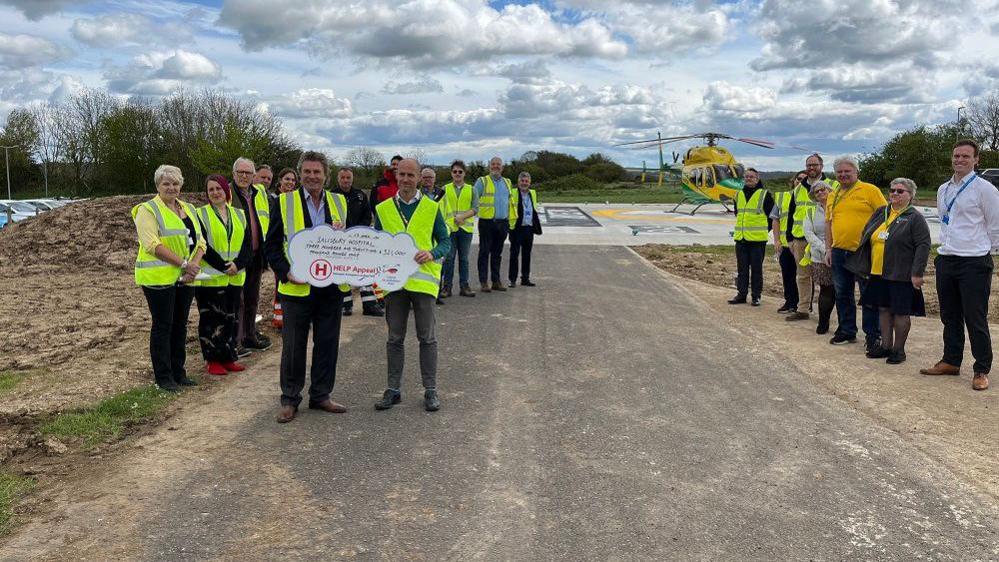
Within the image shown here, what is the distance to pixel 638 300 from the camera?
11.3 metres

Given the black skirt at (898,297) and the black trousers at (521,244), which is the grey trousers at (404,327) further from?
the black trousers at (521,244)

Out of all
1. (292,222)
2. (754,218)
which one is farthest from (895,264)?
(292,222)

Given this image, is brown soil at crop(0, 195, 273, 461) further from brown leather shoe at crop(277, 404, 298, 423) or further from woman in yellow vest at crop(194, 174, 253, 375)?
brown leather shoe at crop(277, 404, 298, 423)

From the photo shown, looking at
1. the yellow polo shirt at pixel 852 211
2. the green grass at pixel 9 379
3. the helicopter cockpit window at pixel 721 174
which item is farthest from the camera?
the helicopter cockpit window at pixel 721 174

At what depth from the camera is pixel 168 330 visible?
6.29 metres

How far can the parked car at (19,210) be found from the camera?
82.5 feet

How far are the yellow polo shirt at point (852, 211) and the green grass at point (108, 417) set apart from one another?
6991 mm

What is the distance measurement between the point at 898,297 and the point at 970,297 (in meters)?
0.82

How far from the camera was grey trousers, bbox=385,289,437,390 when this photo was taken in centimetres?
564

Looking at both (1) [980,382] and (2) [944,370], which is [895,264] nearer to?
(2) [944,370]

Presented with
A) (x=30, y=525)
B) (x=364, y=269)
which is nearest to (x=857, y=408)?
(x=364, y=269)

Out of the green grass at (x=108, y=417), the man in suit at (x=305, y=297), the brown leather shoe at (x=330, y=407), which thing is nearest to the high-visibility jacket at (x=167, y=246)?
the green grass at (x=108, y=417)

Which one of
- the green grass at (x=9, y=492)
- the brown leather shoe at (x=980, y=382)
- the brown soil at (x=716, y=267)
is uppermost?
the brown soil at (x=716, y=267)

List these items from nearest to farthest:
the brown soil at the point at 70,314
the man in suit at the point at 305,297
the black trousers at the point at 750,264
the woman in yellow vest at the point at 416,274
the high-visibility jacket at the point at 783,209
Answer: the man in suit at the point at 305,297
the woman in yellow vest at the point at 416,274
the brown soil at the point at 70,314
the high-visibility jacket at the point at 783,209
the black trousers at the point at 750,264
